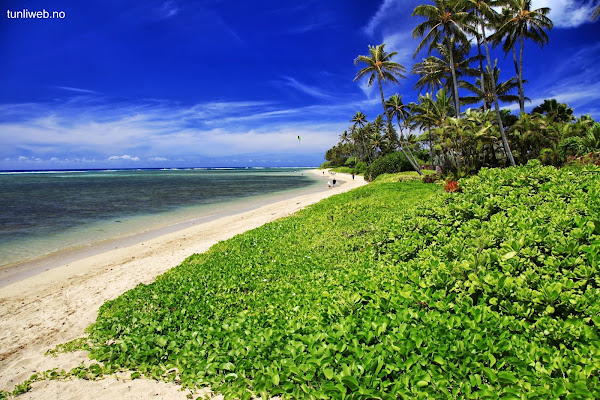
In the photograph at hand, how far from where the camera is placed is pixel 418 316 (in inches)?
143

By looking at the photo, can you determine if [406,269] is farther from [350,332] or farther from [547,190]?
[547,190]

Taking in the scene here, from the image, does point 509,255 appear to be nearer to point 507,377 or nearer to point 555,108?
point 507,377

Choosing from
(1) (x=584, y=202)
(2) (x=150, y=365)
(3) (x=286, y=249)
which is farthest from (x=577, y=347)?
(3) (x=286, y=249)

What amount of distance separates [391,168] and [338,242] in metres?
38.0

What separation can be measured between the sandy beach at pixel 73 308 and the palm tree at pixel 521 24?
29.1m

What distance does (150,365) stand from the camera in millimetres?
4410

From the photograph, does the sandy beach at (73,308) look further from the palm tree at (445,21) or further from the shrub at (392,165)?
the shrub at (392,165)

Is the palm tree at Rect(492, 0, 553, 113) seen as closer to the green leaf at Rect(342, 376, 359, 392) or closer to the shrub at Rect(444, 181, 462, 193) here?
the shrub at Rect(444, 181, 462, 193)

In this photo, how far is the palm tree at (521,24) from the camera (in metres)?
25.5

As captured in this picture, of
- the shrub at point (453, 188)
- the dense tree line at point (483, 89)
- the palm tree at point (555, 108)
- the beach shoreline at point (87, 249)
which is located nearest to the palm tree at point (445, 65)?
the dense tree line at point (483, 89)

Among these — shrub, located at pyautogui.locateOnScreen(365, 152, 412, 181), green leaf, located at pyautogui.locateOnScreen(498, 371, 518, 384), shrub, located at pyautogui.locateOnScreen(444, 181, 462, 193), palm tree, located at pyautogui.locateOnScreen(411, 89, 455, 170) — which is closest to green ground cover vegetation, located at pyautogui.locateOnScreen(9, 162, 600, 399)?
green leaf, located at pyautogui.locateOnScreen(498, 371, 518, 384)

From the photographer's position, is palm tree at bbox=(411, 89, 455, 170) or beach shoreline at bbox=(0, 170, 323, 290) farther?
palm tree at bbox=(411, 89, 455, 170)

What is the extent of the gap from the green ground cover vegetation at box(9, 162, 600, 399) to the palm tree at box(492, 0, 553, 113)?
26.8m

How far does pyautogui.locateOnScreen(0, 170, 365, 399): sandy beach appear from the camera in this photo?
4176 millimetres
